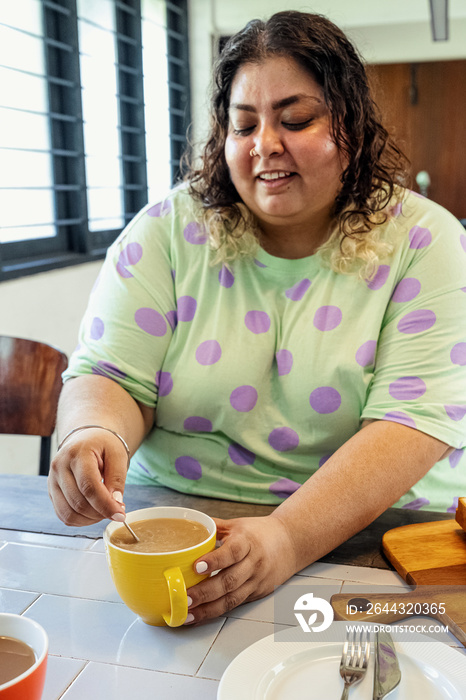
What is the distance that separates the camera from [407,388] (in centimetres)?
102

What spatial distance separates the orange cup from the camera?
1.59ft

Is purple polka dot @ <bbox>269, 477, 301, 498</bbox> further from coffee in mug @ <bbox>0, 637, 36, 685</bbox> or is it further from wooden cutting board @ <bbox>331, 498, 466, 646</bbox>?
coffee in mug @ <bbox>0, 637, 36, 685</bbox>

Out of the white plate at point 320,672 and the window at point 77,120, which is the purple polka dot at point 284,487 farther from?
the window at point 77,120

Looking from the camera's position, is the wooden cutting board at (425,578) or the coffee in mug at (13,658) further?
the wooden cutting board at (425,578)

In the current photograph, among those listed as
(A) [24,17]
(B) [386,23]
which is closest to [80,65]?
(A) [24,17]

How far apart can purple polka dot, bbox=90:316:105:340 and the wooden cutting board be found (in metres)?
0.58

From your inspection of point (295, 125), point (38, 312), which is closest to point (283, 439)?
point (295, 125)

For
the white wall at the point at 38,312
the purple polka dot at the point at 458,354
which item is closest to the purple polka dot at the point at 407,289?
the purple polka dot at the point at 458,354

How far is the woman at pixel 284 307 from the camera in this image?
1.06m

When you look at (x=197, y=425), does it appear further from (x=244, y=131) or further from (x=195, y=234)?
(x=244, y=131)

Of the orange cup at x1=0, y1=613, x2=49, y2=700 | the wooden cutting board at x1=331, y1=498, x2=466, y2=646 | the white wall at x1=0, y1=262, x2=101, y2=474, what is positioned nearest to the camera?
the orange cup at x1=0, y1=613, x2=49, y2=700

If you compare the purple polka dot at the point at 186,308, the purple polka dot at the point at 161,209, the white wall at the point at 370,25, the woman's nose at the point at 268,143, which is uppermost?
the white wall at the point at 370,25

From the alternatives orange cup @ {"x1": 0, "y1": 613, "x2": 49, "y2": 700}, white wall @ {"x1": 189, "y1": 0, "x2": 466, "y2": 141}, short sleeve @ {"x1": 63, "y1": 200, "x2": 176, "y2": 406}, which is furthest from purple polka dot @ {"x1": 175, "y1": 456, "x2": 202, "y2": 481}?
white wall @ {"x1": 189, "y1": 0, "x2": 466, "y2": 141}

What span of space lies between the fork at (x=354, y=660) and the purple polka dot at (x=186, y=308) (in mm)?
661
